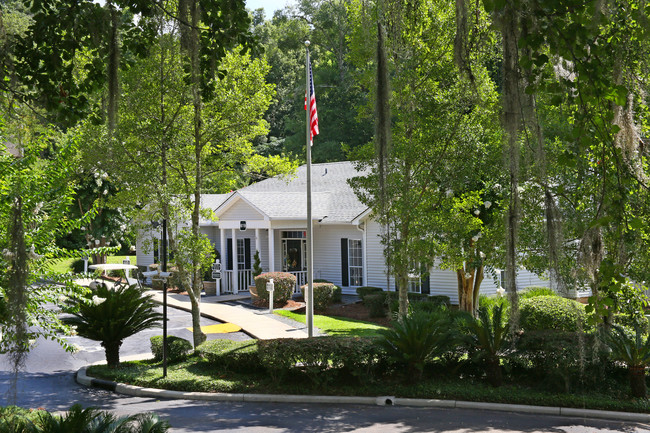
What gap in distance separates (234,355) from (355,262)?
43.2 feet

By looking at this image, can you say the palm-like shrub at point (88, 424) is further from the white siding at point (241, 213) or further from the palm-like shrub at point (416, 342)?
the white siding at point (241, 213)

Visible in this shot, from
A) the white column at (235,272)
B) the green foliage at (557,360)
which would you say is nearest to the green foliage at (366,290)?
the white column at (235,272)

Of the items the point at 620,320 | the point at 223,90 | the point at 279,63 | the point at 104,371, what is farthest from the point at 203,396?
the point at 279,63

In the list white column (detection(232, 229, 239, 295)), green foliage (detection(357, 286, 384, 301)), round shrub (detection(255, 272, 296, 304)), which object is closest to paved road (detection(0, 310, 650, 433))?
round shrub (detection(255, 272, 296, 304))

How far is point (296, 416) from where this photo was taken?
1034 cm

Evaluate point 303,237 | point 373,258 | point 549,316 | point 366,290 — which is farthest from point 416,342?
point 303,237

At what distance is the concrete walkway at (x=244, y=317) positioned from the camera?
695 inches

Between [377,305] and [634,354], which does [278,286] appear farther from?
[634,354]

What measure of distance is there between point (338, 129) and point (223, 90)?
82.8ft

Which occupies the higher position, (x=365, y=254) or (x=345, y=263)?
(x=365, y=254)

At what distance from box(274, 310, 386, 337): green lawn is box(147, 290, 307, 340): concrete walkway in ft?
2.04

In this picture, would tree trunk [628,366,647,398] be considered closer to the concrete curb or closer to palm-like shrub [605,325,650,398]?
palm-like shrub [605,325,650,398]

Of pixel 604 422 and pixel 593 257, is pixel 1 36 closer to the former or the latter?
pixel 593 257

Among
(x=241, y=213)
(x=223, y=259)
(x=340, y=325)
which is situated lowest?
(x=340, y=325)
